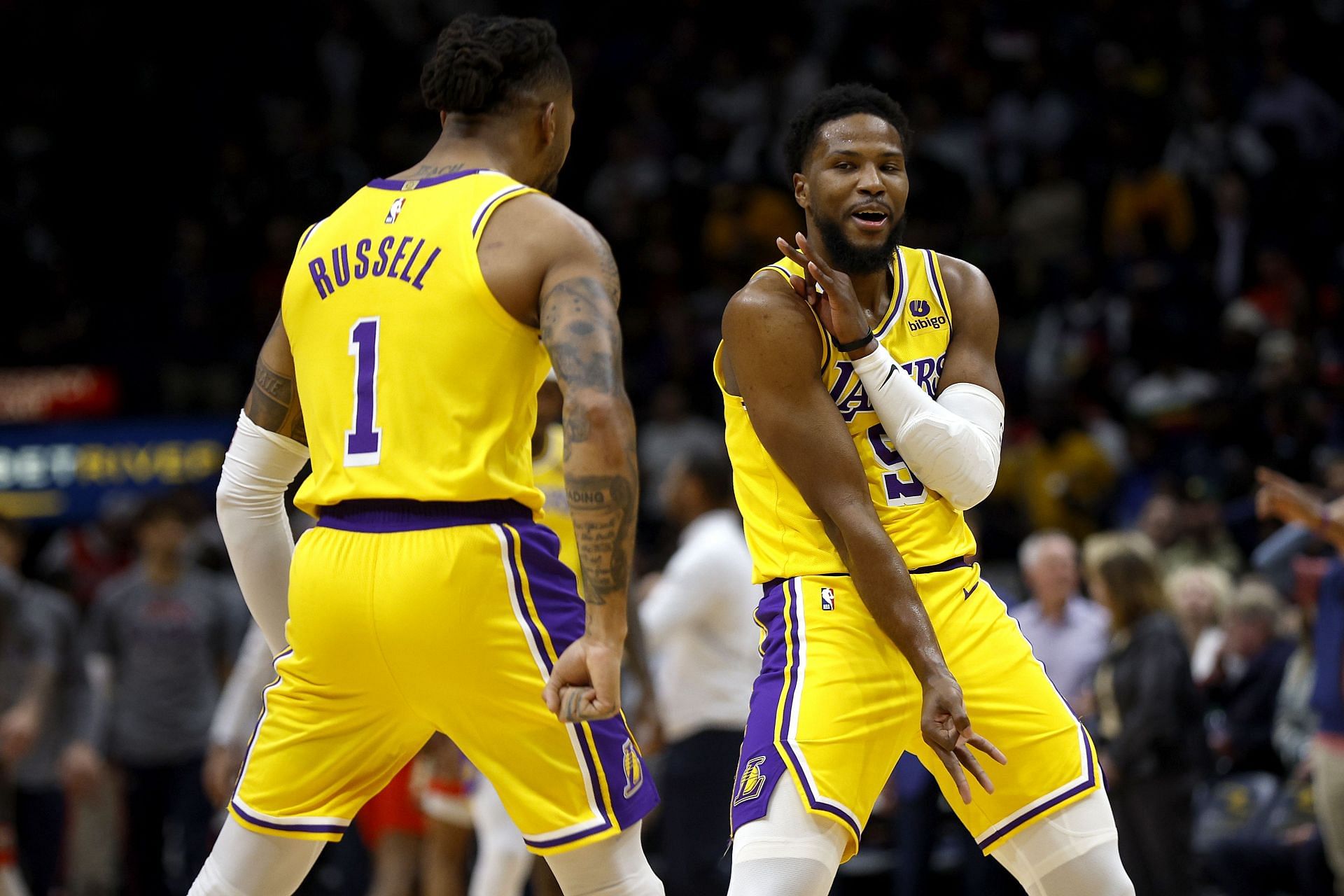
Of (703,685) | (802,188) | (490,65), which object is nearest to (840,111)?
(802,188)

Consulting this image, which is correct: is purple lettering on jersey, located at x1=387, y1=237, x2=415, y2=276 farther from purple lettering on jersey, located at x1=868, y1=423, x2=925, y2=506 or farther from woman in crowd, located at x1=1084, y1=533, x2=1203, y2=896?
woman in crowd, located at x1=1084, y1=533, x2=1203, y2=896

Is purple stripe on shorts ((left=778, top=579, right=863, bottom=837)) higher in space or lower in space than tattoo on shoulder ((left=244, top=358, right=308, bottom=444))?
lower

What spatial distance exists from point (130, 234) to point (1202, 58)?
9.41 metres

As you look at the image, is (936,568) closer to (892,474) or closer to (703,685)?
(892,474)

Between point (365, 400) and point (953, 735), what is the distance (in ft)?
4.84

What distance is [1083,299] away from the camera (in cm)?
1282

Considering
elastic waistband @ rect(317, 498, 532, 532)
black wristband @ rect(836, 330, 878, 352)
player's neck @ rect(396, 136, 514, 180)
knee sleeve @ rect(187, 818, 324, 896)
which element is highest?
player's neck @ rect(396, 136, 514, 180)

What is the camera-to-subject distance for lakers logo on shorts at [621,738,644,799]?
3.64 meters

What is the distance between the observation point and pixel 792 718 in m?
3.84

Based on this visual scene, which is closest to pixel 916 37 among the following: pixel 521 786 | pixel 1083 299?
pixel 1083 299

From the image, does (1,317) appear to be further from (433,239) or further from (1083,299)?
(433,239)

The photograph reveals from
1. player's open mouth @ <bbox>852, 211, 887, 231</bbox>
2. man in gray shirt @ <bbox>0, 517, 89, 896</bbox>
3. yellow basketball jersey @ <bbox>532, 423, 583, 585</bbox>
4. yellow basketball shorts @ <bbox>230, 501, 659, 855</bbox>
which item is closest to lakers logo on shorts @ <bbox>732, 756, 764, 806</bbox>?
yellow basketball shorts @ <bbox>230, 501, 659, 855</bbox>

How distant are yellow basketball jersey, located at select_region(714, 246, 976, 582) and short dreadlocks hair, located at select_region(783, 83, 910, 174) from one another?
0.31 metres

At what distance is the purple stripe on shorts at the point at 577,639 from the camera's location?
3604mm
